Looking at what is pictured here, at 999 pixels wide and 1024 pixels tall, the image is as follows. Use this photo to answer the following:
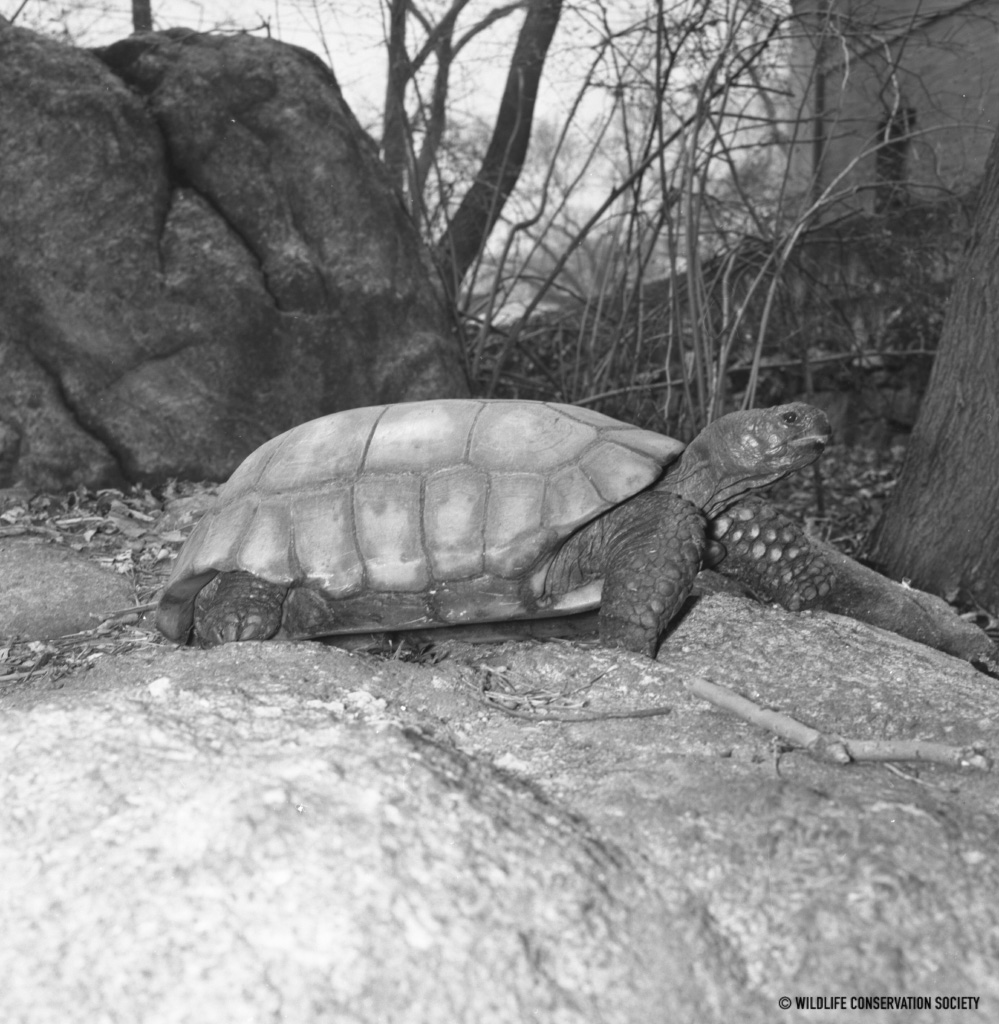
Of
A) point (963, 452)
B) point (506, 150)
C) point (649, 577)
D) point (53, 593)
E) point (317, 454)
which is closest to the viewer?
point (649, 577)

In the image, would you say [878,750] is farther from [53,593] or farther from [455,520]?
[53,593]

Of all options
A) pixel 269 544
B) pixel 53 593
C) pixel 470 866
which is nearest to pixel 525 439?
pixel 269 544

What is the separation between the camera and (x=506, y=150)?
6.66 m

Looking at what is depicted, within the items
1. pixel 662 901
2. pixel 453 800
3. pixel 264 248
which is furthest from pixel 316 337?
pixel 662 901

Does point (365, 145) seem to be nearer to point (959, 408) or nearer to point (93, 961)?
point (959, 408)

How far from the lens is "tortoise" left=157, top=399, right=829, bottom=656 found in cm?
265

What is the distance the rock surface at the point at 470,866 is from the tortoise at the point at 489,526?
21.2 inches

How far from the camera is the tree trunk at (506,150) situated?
243 inches

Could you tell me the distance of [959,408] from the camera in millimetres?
4035

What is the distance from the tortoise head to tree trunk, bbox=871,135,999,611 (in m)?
1.48

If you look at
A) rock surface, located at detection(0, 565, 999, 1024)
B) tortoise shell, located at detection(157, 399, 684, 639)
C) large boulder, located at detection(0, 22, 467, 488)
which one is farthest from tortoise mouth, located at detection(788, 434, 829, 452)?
large boulder, located at detection(0, 22, 467, 488)

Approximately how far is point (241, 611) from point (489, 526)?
2.43 feet

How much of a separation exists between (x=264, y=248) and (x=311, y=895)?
13.6 feet

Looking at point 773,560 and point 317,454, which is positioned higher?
point 317,454
